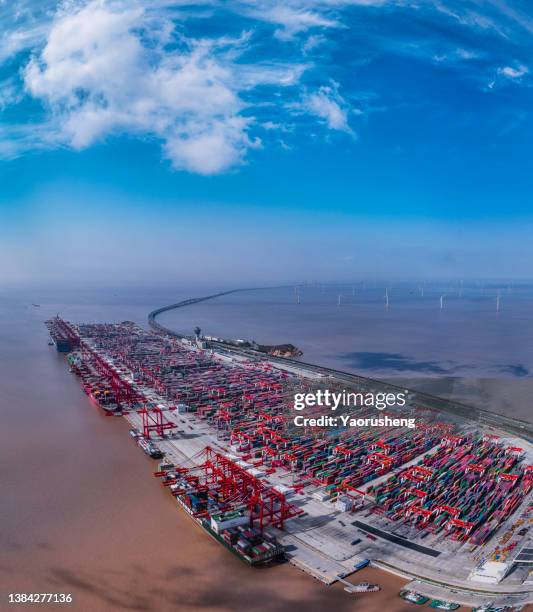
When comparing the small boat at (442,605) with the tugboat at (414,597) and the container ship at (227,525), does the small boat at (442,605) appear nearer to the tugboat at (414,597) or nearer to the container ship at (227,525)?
the tugboat at (414,597)

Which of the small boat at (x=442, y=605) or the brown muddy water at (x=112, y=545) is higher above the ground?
the small boat at (x=442, y=605)

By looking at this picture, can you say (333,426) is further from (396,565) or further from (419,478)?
(396,565)

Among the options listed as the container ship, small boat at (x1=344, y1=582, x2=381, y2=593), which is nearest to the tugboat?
small boat at (x1=344, y1=582, x2=381, y2=593)

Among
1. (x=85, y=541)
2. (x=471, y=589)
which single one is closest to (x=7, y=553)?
(x=85, y=541)

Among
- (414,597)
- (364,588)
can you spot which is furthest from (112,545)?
(414,597)

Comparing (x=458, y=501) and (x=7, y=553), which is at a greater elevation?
(x=458, y=501)

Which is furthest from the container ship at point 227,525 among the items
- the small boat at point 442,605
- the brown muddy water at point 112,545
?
the small boat at point 442,605
